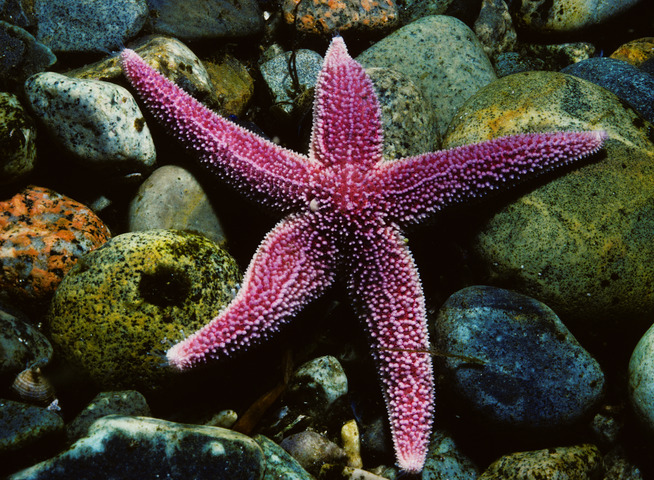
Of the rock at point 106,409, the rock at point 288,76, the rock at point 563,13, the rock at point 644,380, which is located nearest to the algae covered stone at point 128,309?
the rock at point 106,409

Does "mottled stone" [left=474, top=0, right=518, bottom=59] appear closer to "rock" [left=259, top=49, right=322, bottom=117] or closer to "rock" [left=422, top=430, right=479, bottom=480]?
"rock" [left=259, top=49, right=322, bottom=117]

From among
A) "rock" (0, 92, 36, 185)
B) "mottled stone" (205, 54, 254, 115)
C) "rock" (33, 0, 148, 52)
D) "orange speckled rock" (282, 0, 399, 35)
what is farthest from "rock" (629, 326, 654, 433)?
"rock" (33, 0, 148, 52)

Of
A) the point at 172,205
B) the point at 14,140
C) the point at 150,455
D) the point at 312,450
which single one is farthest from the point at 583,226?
the point at 14,140

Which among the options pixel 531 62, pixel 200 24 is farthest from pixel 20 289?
pixel 531 62

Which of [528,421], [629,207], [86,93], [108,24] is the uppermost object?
[108,24]

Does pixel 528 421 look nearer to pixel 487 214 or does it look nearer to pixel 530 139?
pixel 487 214

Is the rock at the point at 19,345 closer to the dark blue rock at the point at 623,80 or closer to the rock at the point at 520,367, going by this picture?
the rock at the point at 520,367

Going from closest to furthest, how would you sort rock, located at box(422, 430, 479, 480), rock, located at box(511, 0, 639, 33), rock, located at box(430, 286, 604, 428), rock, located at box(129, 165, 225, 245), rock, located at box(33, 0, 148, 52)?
rock, located at box(430, 286, 604, 428) → rock, located at box(422, 430, 479, 480) → rock, located at box(129, 165, 225, 245) → rock, located at box(33, 0, 148, 52) → rock, located at box(511, 0, 639, 33)
